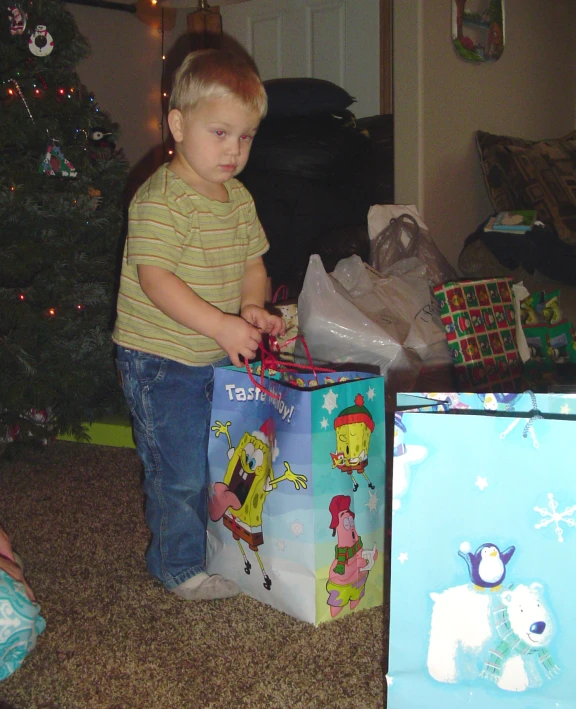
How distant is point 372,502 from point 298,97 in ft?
5.13

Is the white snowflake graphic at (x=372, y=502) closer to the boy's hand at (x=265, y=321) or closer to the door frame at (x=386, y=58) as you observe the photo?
the boy's hand at (x=265, y=321)

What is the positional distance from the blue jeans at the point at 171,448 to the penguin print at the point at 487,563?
523mm

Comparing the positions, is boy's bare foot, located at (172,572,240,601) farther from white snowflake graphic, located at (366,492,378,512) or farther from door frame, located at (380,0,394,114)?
door frame, located at (380,0,394,114)

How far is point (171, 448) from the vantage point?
1.10 m

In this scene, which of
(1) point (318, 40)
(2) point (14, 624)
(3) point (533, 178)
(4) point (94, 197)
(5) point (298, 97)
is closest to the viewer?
(2) point (14, 624)

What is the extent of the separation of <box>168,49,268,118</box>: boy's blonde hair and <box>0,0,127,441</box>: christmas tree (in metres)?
0.73

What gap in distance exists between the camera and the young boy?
40.1 inches

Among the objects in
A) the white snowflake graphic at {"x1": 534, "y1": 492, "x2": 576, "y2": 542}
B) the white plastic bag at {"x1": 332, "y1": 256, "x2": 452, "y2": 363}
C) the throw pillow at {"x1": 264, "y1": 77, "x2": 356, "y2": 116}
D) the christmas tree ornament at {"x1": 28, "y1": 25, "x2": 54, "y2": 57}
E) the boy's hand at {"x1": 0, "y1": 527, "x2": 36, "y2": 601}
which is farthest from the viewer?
the throw pillow at {"x1": 264, "y1": 77, "x2": 356, "y2": 116}

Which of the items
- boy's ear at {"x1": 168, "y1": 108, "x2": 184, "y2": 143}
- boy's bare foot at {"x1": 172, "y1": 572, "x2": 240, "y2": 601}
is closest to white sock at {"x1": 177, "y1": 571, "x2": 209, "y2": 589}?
boy's bare foot at {"x1": 172, "y1": 572, "x2": 240, "y2": 601}

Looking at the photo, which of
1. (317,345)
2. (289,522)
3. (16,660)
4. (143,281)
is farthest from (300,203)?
(16,660)

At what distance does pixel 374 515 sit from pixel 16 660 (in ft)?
1.71

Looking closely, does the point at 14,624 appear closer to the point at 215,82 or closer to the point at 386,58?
the point at 215,82

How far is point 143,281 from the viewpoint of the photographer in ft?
3.38

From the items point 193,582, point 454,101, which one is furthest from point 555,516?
point 454,101
